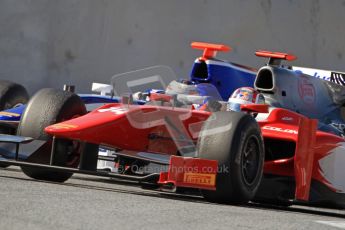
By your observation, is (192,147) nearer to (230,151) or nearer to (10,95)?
(230,151)

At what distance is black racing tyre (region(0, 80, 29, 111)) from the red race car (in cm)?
133

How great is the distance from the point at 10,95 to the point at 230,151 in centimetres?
306

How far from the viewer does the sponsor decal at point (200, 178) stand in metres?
6.41

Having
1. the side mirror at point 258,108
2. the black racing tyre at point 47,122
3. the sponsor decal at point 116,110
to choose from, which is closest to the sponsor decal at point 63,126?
the black racing tyre at point 47,122

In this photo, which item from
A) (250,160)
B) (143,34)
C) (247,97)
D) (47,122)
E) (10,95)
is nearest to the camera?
(250,160)

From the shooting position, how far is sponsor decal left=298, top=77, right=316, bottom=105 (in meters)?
8.93

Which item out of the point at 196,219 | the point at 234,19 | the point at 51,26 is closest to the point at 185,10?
the point at 234,19

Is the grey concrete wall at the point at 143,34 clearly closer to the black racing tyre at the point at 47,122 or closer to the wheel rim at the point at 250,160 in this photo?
the black racing tyre at the point at 47,122

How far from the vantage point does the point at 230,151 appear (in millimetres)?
6410

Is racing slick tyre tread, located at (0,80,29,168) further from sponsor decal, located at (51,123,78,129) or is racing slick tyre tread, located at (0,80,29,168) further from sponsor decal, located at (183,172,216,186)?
sponsor decal, located at (183,172,216,186)

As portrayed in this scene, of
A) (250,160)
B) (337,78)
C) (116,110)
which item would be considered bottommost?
(250,160)

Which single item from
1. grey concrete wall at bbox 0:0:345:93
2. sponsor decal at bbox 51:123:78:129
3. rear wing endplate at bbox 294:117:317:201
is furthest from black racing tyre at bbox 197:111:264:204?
grey concrete wall at bbox 0:0:345:93

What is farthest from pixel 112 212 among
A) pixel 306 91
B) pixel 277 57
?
pixel 306 91

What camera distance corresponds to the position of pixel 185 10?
1436 cm
